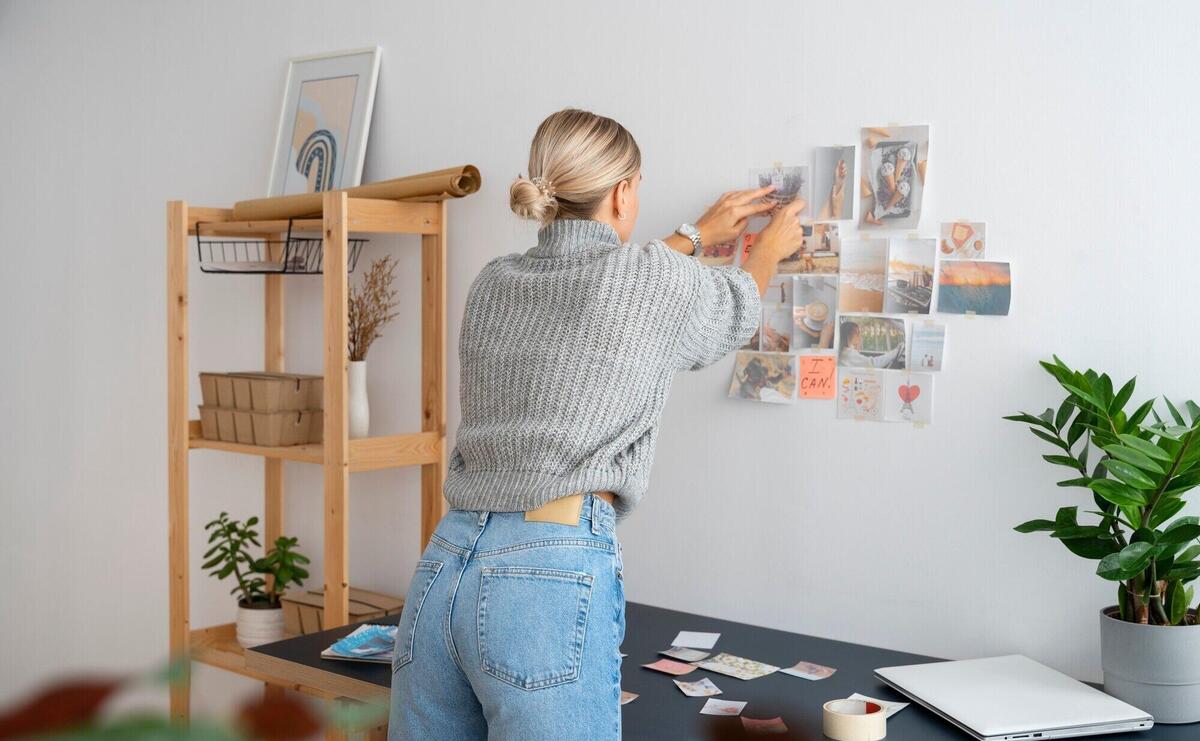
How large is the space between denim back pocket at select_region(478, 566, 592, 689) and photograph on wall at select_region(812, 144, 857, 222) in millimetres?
940

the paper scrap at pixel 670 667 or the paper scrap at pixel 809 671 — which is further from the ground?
the paper scrap at pixel 809 671

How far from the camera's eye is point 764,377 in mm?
2207

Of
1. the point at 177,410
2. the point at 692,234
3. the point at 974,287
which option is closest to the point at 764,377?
the point at 692,234

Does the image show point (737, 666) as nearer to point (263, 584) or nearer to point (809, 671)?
point (809, 671)

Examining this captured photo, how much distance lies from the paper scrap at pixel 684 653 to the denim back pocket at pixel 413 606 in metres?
0.61

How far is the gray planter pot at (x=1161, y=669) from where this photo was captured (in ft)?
5.37

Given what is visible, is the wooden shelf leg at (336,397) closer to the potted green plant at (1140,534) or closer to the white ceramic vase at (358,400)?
the white ceramic vase at (358,400)

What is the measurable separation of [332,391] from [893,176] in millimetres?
1197

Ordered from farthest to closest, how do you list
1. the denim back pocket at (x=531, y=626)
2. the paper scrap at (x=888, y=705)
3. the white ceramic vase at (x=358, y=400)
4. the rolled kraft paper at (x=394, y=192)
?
the white ceramic vase at (x=358, y=400) → the rolled kraft paper at (x=394, y=192) → the paper scrap at (x=888, y=705) → the denim back pocket at (x=531, y=626)

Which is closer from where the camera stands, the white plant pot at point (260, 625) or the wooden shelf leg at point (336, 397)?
the wooden shelf leg at point (336, 397)

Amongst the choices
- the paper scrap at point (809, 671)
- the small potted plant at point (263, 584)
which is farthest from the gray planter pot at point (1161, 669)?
the small potted plant at point (263, 584)

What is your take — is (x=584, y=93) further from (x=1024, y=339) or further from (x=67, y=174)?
(x=67, y=174)

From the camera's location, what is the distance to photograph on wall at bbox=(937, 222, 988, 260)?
196 cm

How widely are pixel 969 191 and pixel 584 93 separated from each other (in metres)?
0.83
